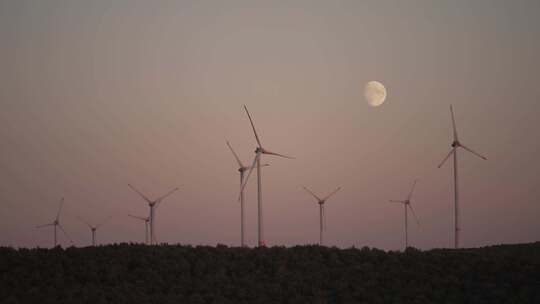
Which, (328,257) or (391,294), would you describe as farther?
(328,257)

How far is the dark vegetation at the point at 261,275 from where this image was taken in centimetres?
7531

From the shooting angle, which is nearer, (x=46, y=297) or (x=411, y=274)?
(x=46, y=297)

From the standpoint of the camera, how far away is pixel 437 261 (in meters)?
85.2

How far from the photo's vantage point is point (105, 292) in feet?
254

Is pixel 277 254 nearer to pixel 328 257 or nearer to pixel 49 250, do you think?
pixel 328 257

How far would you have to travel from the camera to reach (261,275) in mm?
84062

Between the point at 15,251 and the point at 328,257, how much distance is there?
3136 centimetres

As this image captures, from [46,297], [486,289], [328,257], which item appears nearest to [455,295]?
[486,289]

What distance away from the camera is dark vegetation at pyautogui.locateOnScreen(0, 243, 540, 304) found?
247ft

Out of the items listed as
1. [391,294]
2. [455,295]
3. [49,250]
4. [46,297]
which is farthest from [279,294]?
[49,250]

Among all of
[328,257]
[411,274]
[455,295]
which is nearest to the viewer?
[455,295]

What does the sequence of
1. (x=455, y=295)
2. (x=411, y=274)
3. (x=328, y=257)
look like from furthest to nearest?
1. (x=328, y=257)
2. (x=411, y=274)
3. (x=455, y=295)

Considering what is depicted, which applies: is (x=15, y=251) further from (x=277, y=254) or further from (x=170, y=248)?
(x=277, y=254)

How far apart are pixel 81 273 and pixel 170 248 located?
451 inches
